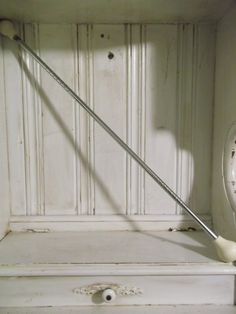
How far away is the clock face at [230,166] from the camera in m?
0.89

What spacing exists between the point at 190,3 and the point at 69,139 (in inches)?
22.7

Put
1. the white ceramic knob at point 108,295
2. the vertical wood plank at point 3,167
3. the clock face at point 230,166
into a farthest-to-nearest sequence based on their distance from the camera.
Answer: the vertical wood plank at point 3,167 < the clock face at point 230,166 < the white ceramic knob at point 108,295

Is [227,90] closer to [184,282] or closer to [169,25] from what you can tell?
[169,25]

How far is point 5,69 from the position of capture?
103 centimetres

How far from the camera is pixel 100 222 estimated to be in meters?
1.08

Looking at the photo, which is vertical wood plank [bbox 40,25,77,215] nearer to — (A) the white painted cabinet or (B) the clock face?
(A) the white painted cabinet

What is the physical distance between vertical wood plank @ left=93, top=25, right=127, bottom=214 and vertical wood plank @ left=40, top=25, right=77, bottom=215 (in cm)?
9

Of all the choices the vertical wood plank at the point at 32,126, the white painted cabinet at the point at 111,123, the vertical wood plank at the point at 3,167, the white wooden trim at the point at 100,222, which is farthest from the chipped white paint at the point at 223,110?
the vertical wood plank at the point at 3,167

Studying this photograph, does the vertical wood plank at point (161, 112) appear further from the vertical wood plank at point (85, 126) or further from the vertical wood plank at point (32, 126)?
the vertical wood plank at point (32, 126)

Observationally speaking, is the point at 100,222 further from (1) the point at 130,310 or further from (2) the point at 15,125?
(2) the point at 15,125

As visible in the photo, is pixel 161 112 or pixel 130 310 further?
pixel 161 112

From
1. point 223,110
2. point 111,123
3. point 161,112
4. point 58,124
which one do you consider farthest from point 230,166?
point 58,124

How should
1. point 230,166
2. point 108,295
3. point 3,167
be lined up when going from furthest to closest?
point 3,167 < point 230,166 < point 108,295

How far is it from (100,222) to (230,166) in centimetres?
48
